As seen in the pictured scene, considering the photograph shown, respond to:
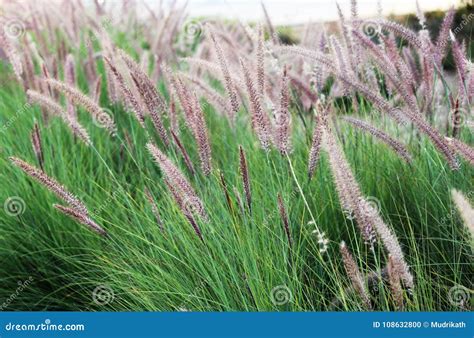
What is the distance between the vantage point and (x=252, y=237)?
228 centimetres

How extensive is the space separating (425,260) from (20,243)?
65.4 inches

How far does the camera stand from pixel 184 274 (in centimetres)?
233

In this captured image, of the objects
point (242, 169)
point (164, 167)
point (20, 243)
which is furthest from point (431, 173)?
point (20, 243)

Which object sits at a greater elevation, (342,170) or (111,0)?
(111,0)

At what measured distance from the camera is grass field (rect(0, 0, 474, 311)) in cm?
216

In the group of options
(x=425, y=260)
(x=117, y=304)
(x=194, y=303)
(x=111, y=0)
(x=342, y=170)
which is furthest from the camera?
(x=111, y=0)

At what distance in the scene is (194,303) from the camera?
222 cm

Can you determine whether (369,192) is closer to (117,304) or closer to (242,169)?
(242,169)

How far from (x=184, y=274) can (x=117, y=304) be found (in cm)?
37

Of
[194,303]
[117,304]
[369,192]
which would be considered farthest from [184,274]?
[369,192]

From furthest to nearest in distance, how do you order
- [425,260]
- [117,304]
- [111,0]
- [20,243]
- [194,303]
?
1. [111,0]
2. [20,243]
3. [117,304]
4. [425,260]
5. [194,303]

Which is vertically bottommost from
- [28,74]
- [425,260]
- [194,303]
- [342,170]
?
[425,260]

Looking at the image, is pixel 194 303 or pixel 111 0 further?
pixel 111 0

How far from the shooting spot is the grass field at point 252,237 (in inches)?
85.1
